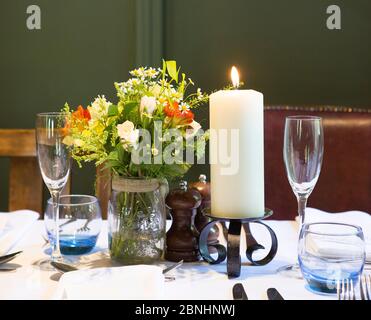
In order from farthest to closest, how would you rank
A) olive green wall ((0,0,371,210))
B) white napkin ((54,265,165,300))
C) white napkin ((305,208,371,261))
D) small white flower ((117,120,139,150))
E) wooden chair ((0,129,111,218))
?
1. olive green wall ((0,0,371,210))
2. wooden chair ((0,129,111,218))
3. white napkin ((305,208,371,261))
4. small white flower ((117,120,139,150))
5. white napkin ((54,265,165,300))

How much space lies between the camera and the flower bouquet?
921mm

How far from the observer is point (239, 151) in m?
0.91

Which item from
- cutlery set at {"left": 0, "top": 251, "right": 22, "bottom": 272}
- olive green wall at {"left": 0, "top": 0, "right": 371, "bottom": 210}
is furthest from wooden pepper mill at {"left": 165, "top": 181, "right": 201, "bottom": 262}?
olive green wall at {"left": 0, "top": 0, "right": 371, "bottom": 210}

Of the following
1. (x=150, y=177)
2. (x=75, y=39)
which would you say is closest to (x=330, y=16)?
(x=75, y=39)

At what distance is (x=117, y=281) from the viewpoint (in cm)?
81

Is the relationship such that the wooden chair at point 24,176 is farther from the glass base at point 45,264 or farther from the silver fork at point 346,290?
the silver fork at point 346,290

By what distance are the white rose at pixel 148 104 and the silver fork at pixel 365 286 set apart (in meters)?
0.39

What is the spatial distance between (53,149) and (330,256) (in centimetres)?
45

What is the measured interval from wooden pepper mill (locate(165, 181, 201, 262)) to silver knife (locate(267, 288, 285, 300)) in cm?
19

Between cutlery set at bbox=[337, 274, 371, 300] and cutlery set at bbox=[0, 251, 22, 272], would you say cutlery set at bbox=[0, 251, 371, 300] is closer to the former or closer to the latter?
cutlery set at bbox=[337, 274, 371, 300]

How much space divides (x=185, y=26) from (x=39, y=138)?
4.59 ft

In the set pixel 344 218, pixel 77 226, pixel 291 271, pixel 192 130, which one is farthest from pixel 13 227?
pixel 344 218
